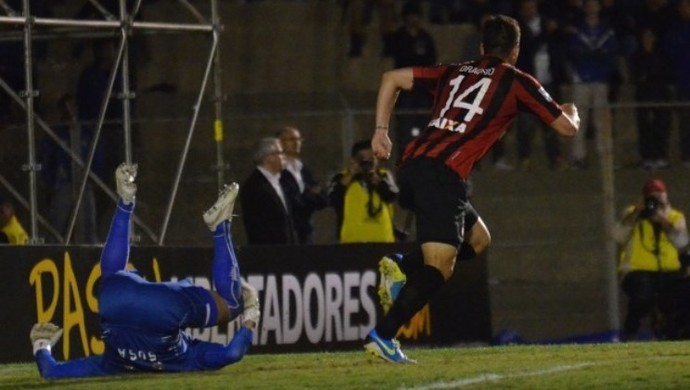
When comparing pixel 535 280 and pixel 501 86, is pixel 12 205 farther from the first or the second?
pixel 501 86

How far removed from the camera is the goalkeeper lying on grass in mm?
11141

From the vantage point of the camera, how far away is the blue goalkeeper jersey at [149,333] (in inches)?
438

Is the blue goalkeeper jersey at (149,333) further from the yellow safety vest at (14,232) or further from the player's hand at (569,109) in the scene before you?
the yellow safety vest at (14,232)

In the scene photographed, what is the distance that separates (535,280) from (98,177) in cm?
488

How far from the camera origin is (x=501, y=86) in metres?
11.6

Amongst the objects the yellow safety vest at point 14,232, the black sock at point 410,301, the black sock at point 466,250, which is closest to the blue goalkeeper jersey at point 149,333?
the black sock at point 410,301

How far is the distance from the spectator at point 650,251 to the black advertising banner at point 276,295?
142 centimetres

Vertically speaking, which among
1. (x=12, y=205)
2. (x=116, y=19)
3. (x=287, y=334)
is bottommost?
(x=287, y=334)

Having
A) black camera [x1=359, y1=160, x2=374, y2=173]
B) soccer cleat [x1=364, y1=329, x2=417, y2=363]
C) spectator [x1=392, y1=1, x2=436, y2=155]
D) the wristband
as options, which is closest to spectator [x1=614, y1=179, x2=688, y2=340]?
black camera [x1=359, y1=160, x2=374, y2=173]

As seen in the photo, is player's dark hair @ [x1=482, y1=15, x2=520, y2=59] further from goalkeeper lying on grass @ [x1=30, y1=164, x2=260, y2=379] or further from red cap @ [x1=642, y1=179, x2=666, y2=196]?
red cap @ [x1=642, y1=179, x2=666, y2=196]

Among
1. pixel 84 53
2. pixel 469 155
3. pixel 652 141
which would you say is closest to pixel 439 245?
pixel 469 155

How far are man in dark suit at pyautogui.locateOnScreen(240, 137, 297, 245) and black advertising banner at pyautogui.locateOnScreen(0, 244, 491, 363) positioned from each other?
1.63ft

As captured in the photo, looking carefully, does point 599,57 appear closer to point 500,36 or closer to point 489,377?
point 500,36

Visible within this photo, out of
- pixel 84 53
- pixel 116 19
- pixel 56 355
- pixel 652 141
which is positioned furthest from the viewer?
pixel 84 53
